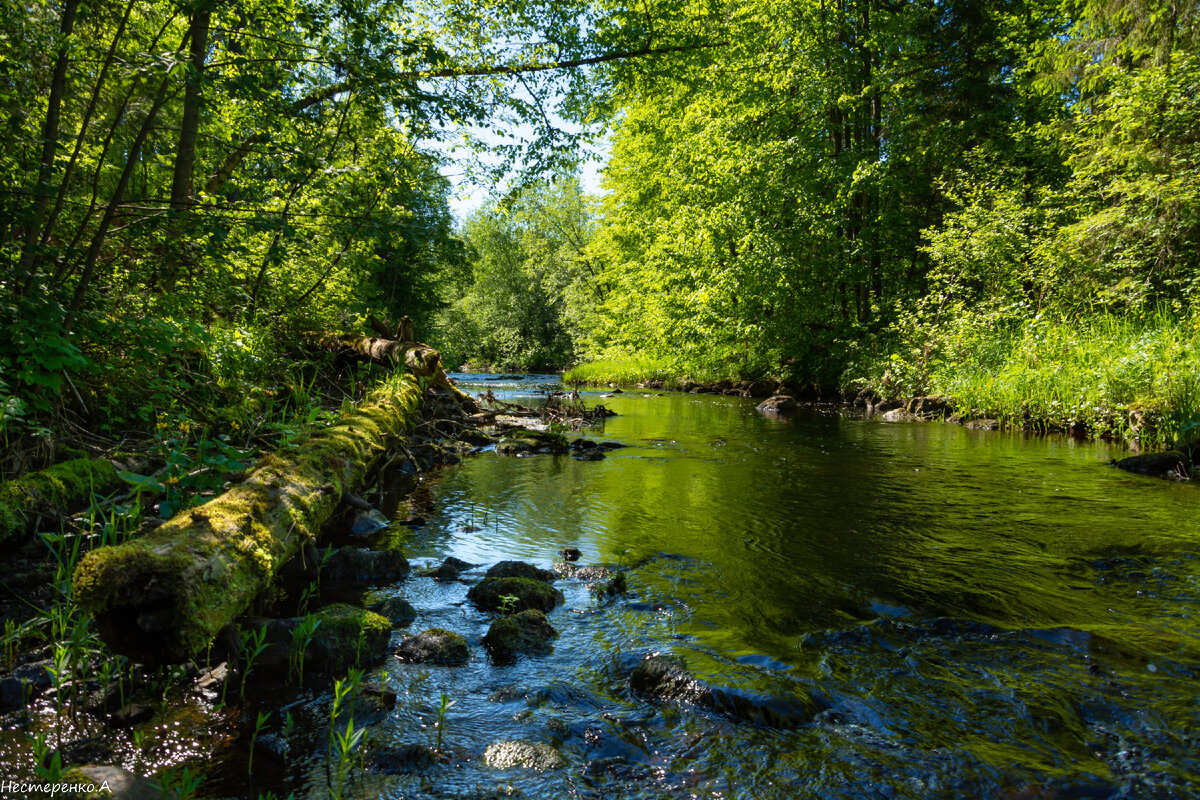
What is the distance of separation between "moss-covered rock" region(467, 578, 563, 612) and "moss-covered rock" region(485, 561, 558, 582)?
→ 1.07 feet

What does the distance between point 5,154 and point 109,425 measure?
2281 millimetres

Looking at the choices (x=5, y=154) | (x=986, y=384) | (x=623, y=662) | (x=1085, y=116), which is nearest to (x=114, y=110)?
(x=5, y=154)

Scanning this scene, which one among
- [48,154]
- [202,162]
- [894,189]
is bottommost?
[48,154]

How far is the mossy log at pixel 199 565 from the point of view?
2471 mm

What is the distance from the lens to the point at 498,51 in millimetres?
9664

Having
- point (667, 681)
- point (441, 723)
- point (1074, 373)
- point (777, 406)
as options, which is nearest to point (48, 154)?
point (441, 723)

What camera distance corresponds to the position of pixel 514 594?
433cm

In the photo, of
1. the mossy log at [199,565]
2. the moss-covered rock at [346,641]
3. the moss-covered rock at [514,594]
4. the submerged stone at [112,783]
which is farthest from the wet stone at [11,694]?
the moss-covered rock at [514,594]

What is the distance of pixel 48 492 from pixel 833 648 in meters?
5.19

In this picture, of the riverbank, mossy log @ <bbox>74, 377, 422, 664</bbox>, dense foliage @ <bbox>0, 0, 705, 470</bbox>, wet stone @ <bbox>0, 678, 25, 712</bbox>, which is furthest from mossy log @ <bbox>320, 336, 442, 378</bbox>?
the riverbank

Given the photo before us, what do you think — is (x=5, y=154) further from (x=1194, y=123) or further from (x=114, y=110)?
(x=1194, y=123)

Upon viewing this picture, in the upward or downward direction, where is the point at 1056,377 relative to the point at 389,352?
downward

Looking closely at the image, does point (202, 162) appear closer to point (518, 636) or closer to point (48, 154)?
point (48, 154)

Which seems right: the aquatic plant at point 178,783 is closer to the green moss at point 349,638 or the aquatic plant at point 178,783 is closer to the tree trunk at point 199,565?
the tree trunk at point 199,565
